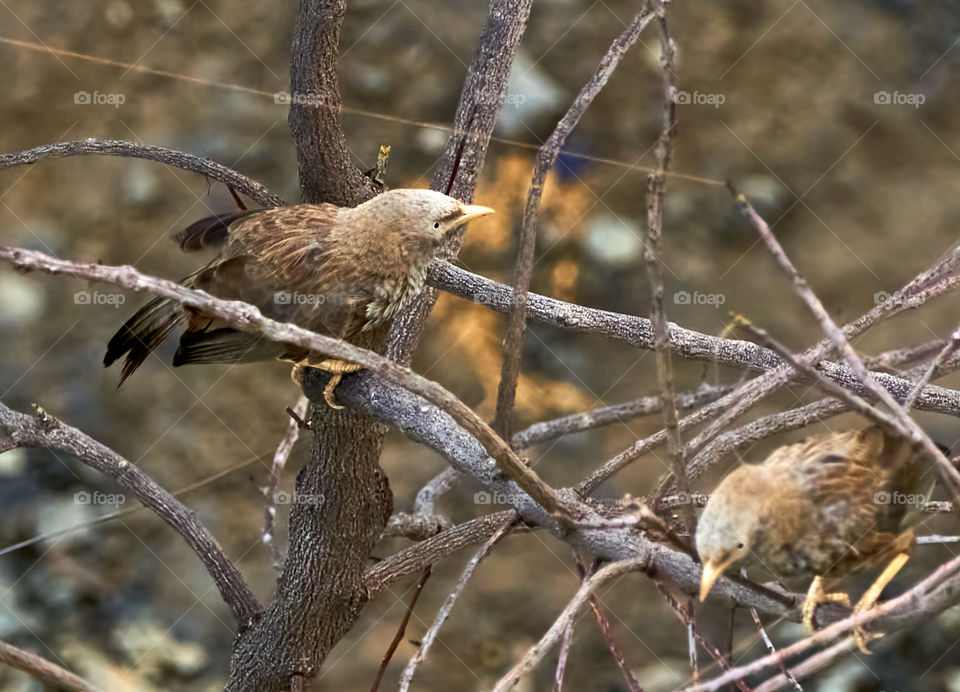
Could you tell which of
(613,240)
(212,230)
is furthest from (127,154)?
(613,240)

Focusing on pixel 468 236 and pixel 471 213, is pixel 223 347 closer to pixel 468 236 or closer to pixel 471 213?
pixel 471 213

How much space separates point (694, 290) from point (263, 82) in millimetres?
1235

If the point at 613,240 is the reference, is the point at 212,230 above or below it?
below

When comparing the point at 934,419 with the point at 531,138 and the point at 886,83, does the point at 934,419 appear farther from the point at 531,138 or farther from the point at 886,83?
the point at 531,138

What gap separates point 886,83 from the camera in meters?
2.16

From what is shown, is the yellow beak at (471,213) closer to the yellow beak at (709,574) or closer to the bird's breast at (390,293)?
the bird's breast at (390,293)

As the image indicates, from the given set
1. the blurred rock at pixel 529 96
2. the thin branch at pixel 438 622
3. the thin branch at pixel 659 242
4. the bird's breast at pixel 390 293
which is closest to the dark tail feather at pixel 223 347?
the bird's breast at pixel 390 293

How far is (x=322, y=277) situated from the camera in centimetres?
98

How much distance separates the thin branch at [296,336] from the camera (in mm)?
646

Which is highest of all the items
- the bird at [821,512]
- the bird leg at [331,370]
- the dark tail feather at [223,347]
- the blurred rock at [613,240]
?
the blurred rock at [613,240]

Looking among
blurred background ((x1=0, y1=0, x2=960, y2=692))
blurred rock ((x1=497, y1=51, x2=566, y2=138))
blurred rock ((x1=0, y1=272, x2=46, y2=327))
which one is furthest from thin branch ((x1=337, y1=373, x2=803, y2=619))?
blurred rock ((x1=0, y1=272, x2=46, y2=327))

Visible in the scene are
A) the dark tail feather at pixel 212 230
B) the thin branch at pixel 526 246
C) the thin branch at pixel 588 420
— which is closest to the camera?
the thin branch at pixel 526 246

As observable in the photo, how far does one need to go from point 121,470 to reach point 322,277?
60 centimetres

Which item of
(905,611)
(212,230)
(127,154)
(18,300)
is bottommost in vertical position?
(905,611)
